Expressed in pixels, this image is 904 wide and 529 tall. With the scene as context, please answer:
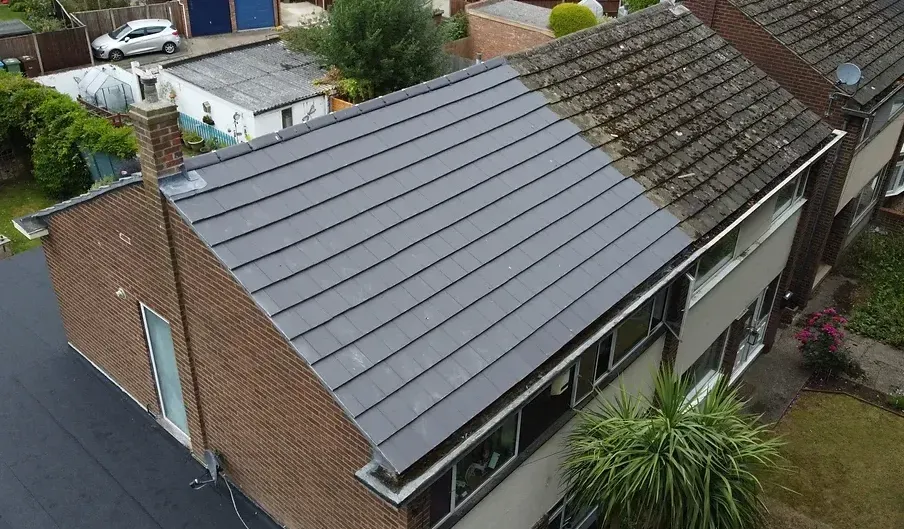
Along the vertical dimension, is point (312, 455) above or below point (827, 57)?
below

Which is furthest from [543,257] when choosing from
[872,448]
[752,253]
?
[872,448]

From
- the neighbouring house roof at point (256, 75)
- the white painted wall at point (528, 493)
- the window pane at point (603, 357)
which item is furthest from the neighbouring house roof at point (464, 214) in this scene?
the neighbouring house roof at point (256, 75)

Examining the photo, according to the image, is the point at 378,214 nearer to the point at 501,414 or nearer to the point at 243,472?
the point at 501,414

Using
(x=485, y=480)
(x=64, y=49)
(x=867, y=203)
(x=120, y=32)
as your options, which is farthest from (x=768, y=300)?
(x=64, y=49)

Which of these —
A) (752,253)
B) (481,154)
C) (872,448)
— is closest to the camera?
(481,154)

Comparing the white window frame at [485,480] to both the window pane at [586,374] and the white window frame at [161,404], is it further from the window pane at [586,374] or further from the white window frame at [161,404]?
the white window frame at [161,404]

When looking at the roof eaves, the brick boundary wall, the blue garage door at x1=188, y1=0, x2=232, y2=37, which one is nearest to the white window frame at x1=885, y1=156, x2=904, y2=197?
the brick boundary wall

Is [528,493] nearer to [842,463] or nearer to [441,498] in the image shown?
[441,498]
